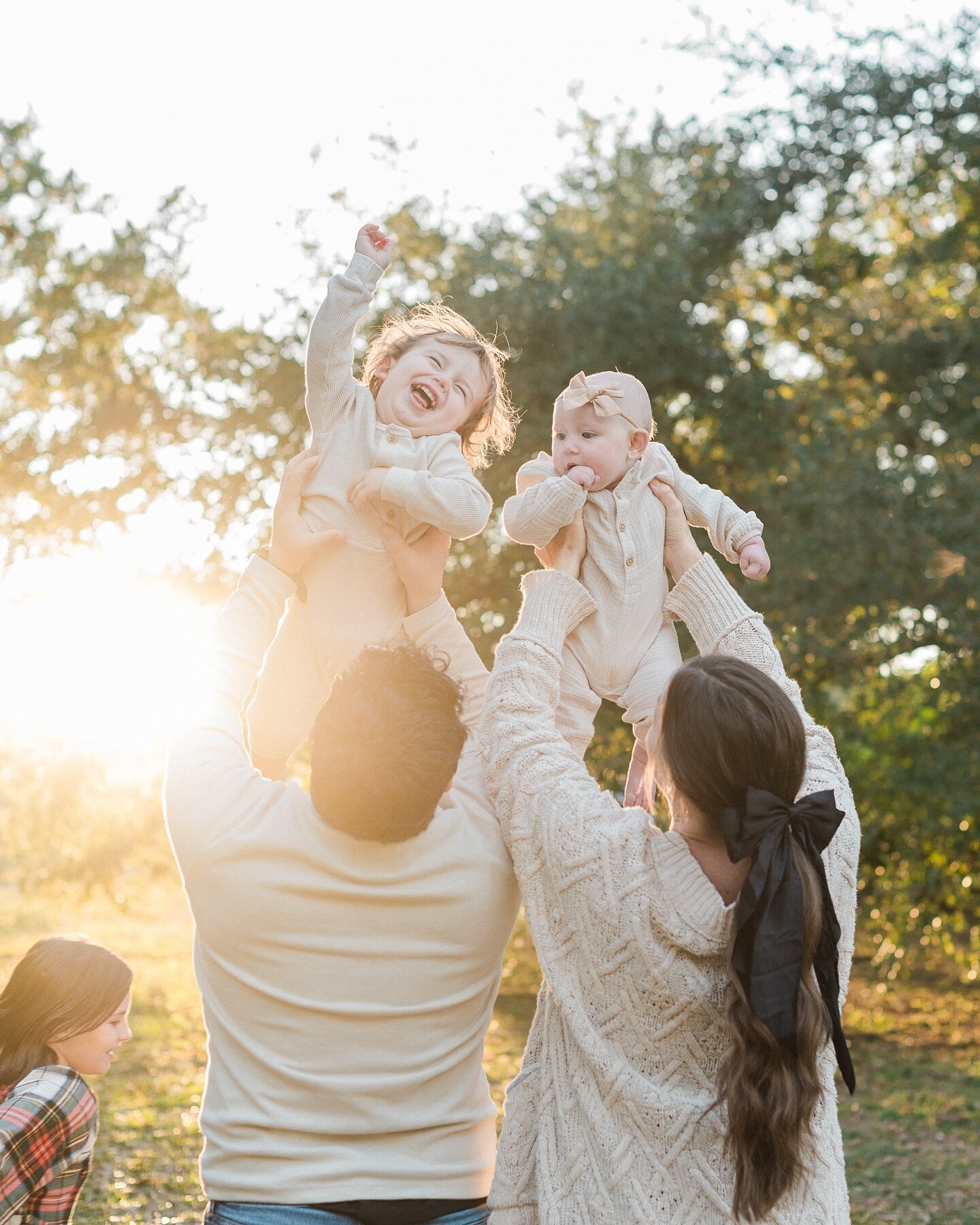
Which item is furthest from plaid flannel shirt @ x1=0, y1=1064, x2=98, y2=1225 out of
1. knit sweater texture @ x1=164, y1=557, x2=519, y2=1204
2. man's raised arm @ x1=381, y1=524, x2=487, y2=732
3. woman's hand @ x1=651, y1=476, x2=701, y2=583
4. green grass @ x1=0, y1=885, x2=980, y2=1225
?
green grass @ x1=0, y1=885, x2=980, y2=1225

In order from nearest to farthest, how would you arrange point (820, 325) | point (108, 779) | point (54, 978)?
point (54, 978) → point (108, 779) → point (820, 325)

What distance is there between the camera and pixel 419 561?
8.38 ft

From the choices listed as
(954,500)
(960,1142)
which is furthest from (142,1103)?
(954,500)

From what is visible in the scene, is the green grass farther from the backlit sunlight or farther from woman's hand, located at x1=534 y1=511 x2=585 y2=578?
woman's hand, located at x1=534 y1=511 x2=585 y2=578

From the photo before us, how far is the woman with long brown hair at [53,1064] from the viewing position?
2242 millimetres

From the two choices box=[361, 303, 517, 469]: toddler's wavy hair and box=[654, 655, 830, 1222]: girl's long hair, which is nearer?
box=[654, 655, 830, 1222]: girl's long hair

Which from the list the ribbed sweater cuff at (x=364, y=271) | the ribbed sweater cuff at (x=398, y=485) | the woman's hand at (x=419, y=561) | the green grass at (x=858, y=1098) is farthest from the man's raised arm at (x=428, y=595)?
the green grass at (x=858, y=1098)

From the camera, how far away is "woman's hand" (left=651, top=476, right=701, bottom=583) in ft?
8.11

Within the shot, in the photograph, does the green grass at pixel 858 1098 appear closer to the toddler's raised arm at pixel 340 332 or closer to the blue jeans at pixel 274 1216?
the blue jeans at pixel 274 1216

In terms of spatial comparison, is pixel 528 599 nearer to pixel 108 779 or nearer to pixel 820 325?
pixel 108 779

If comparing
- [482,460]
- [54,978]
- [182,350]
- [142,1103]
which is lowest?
[142,1103]

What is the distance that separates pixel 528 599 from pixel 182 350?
29.9ft

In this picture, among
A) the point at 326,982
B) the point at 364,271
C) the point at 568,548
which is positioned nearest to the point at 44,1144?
the point at 326,982

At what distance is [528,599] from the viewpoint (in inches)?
84.6
